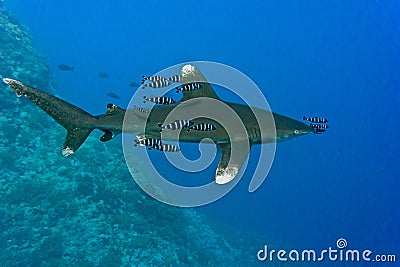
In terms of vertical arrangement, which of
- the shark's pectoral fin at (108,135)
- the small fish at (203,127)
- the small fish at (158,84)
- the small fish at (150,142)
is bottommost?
the small fish at (150,142)

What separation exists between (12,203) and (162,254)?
6514mm

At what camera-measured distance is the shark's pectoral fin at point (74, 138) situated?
5430 mm

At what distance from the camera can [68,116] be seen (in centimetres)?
538

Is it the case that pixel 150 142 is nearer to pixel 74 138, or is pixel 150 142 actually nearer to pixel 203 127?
pixel 203 127

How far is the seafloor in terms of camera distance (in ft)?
45.4

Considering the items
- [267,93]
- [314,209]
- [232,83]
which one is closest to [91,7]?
[267,93]

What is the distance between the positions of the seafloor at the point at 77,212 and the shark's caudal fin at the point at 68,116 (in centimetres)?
936

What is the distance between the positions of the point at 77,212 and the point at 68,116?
11.1 metres

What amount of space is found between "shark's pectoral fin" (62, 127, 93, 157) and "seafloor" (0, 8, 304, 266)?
925 centimetres

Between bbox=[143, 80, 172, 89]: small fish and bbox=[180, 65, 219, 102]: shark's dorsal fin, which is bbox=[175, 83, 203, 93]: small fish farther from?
bbox=[143, 80, 172, 89]: small fish

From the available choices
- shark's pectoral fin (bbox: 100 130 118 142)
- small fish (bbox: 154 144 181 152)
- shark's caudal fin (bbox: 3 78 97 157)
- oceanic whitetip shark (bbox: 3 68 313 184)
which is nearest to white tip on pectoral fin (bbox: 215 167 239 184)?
oceanic whitetip shark (bbox: 3 68 313 184)

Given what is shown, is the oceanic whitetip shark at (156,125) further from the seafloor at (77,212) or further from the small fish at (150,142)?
the seafloor at (77,212)

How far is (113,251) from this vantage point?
14.4 metres

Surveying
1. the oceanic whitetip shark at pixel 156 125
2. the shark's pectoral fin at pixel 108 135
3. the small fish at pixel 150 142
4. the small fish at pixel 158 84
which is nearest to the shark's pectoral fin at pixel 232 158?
the oceanic whitetip shark at pixel 156 125
